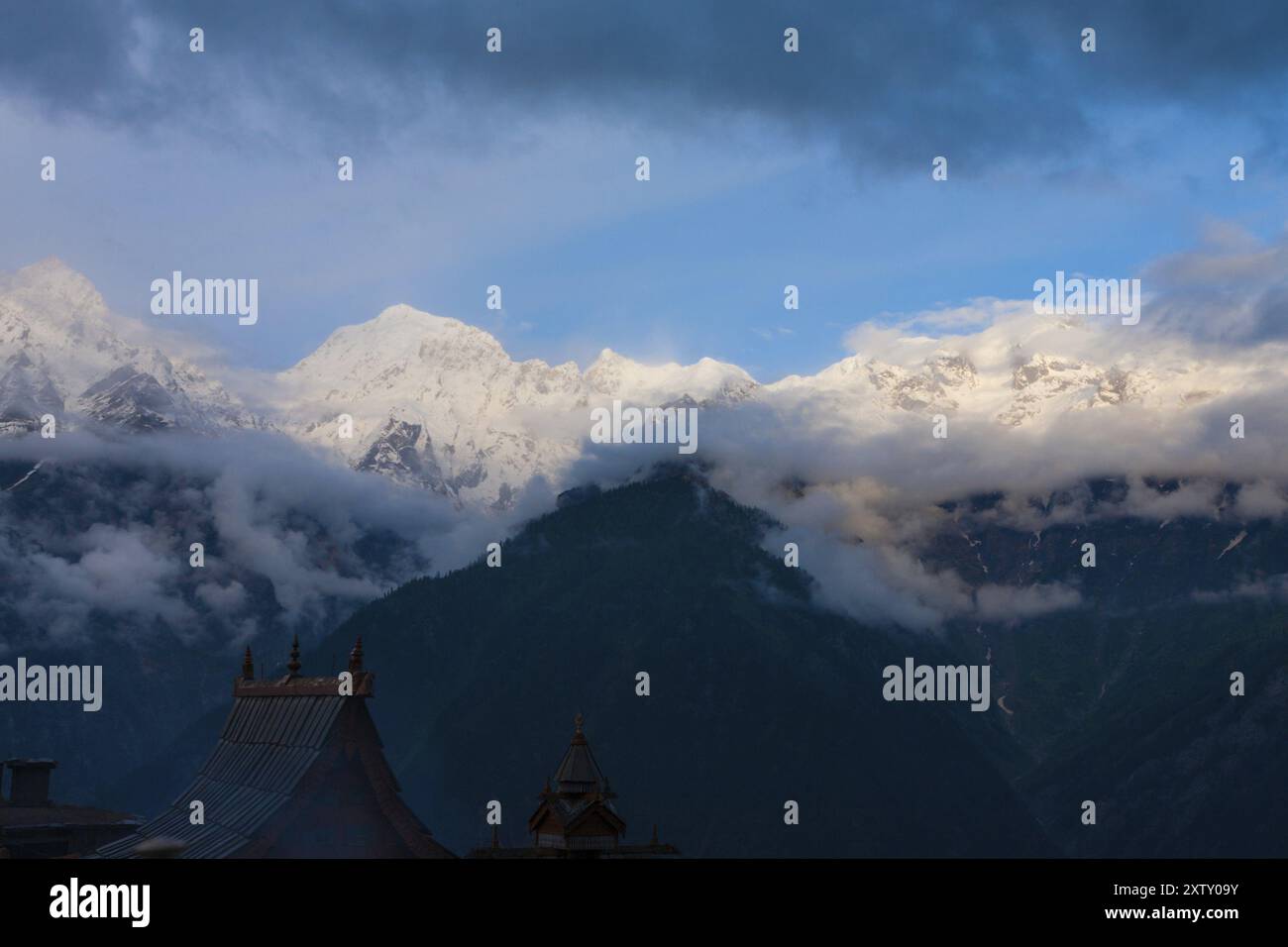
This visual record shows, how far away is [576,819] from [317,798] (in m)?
22.2

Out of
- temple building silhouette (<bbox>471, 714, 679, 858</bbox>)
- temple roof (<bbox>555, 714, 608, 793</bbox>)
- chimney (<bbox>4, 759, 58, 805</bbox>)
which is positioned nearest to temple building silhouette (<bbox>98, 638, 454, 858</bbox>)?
temple building silhouette (<bbox>471, 714, 679, 858</bbox>)

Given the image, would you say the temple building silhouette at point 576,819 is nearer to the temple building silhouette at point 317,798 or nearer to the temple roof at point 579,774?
the temple roof at point 579,774

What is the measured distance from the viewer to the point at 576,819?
84750 millimetres

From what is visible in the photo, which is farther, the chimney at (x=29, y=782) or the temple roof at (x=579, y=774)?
the chimney at (x=29, y=782)

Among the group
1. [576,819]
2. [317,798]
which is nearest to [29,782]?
[576,819]

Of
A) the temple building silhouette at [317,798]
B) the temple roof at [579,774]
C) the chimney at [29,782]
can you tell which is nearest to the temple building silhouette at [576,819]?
the temple roof at [579,774]

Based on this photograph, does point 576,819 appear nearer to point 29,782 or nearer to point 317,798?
point 317,798

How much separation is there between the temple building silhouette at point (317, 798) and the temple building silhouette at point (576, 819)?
1508cm

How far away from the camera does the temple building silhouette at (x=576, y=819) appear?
84.6 m
